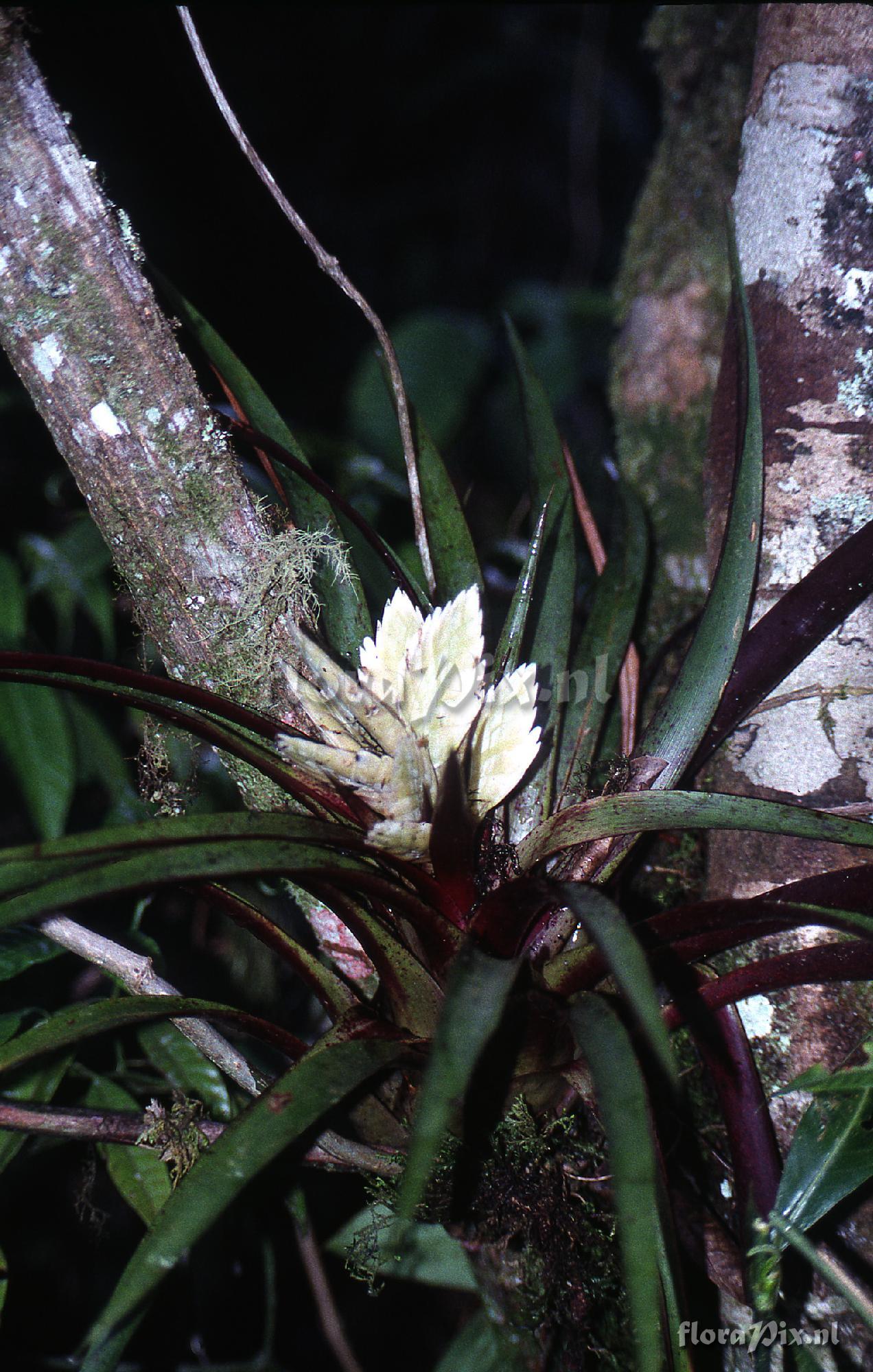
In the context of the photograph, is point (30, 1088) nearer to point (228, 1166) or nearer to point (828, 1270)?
point (228, 1166)

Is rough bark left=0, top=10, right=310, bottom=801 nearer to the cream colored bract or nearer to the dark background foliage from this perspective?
the cream colored bract

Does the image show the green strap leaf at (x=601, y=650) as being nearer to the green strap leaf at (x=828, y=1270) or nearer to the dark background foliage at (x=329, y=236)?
the green strap leaf at (x=828, y=1270)

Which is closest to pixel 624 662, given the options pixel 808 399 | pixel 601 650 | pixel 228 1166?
pixel 601 650

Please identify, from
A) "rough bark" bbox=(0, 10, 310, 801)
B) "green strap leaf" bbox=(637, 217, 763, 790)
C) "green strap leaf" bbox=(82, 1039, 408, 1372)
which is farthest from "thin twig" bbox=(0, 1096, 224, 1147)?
"green strap leaf" bbox=(637, 217, 763, 790)

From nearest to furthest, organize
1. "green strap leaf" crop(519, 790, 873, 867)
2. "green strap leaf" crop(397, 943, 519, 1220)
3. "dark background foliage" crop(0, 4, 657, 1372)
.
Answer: "green strap leaf" crop(397, 943, 519, 1220), "green strap leaf" crop(519, 790, 873, 867), "dark background foliage" crop(0, 4, 657, 1372)

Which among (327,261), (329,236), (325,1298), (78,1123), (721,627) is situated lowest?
(325,1298)

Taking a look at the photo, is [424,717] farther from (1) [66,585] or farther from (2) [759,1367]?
(1) [66,585]
